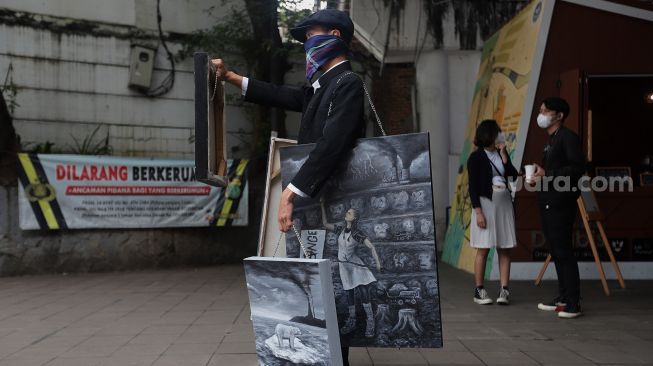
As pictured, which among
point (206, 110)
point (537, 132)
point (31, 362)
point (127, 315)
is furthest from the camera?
point (537, 132)

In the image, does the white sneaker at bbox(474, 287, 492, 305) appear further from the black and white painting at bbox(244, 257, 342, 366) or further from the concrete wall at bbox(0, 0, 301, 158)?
the concrete wall at bbox(0, 0, 301, 158)

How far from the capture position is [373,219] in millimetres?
2912

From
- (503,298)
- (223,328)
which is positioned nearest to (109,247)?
(223,328)

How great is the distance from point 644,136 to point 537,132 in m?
5.10

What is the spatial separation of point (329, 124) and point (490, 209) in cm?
369

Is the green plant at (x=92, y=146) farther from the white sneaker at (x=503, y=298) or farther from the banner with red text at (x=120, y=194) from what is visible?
the white sneaker at (x=503, y=298)

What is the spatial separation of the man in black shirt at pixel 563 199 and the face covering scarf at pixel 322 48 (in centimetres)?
307

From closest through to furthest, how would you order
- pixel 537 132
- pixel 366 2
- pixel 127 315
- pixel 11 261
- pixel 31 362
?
pixel 31 362 < pixel 127 315 < pixel 537 132 < pixel 11 261 < pixel 366 2

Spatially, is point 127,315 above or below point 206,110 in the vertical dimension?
below

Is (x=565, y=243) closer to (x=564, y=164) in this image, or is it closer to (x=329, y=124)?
(x=564, y=164)

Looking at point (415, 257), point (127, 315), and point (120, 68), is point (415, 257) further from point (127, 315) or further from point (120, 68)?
point (120, 68)

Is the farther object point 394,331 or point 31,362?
point 31,362

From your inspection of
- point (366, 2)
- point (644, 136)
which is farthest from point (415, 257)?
point (644, 136)

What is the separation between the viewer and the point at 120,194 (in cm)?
929
